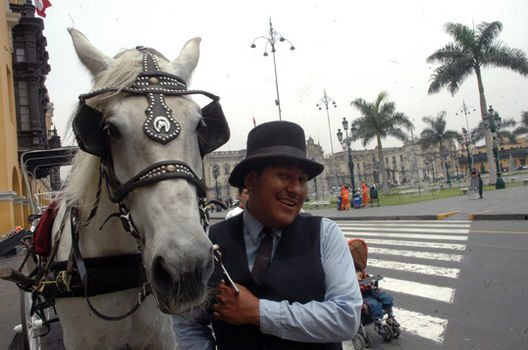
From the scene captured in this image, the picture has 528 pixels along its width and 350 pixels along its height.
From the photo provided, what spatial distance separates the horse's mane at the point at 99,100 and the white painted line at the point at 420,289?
15.8 ft

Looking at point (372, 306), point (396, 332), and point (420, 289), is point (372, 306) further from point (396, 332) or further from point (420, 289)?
point (420, 289)

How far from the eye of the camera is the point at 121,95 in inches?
68.1

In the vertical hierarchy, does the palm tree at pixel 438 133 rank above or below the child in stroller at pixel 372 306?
above

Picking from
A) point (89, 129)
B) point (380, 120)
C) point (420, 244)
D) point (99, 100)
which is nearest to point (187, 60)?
point (99, 100)

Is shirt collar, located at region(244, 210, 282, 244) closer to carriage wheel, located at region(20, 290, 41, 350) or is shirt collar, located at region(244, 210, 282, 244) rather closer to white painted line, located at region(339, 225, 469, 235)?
carriage wheel, located at region(20, 290, 41, 350)

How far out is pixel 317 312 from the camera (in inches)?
59.7

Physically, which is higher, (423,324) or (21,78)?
(21,78)

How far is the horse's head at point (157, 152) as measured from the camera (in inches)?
51.4

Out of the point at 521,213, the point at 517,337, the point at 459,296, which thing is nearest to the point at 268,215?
A: the point at 517,337

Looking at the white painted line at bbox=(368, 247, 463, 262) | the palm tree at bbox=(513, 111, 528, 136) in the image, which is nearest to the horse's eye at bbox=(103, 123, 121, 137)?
the white painted line at bbox=(368, 247, 463, 262)

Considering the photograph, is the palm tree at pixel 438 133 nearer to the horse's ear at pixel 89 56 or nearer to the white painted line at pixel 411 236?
the white painted line at pixel 411 236

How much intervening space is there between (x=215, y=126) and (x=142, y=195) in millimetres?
682

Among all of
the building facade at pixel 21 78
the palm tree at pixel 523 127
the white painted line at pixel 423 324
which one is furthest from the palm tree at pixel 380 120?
the palm tree at pixel 523 127

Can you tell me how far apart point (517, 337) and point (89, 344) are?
398 centimetres
